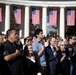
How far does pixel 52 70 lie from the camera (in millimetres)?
16938

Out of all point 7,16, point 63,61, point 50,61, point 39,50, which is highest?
point 7,16

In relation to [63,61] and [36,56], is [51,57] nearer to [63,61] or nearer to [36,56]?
[36,56]

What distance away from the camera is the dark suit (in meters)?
16.5

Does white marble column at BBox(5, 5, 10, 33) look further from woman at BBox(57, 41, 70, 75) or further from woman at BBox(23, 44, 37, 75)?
woman at BBox(23, 44, 37, 75)

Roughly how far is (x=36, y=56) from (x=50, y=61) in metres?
1.96

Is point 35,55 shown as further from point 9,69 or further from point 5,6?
point 5,6

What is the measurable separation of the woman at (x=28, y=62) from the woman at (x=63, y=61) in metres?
4.63

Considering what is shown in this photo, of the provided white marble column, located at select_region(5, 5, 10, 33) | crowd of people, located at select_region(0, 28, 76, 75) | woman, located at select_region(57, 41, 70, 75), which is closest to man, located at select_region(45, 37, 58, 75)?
crowd of people, located at select_region(0, 28, 76, 75)

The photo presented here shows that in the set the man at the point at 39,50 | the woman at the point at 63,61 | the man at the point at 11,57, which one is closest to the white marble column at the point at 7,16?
the woman at the point at 63,61

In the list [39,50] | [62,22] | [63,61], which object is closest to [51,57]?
[39,50]

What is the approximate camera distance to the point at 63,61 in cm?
1914

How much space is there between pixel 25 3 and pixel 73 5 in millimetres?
8399

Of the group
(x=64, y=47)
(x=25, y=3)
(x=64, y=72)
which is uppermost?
(x=25, y=3)

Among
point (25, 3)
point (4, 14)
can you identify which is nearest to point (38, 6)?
point (25, 3)
